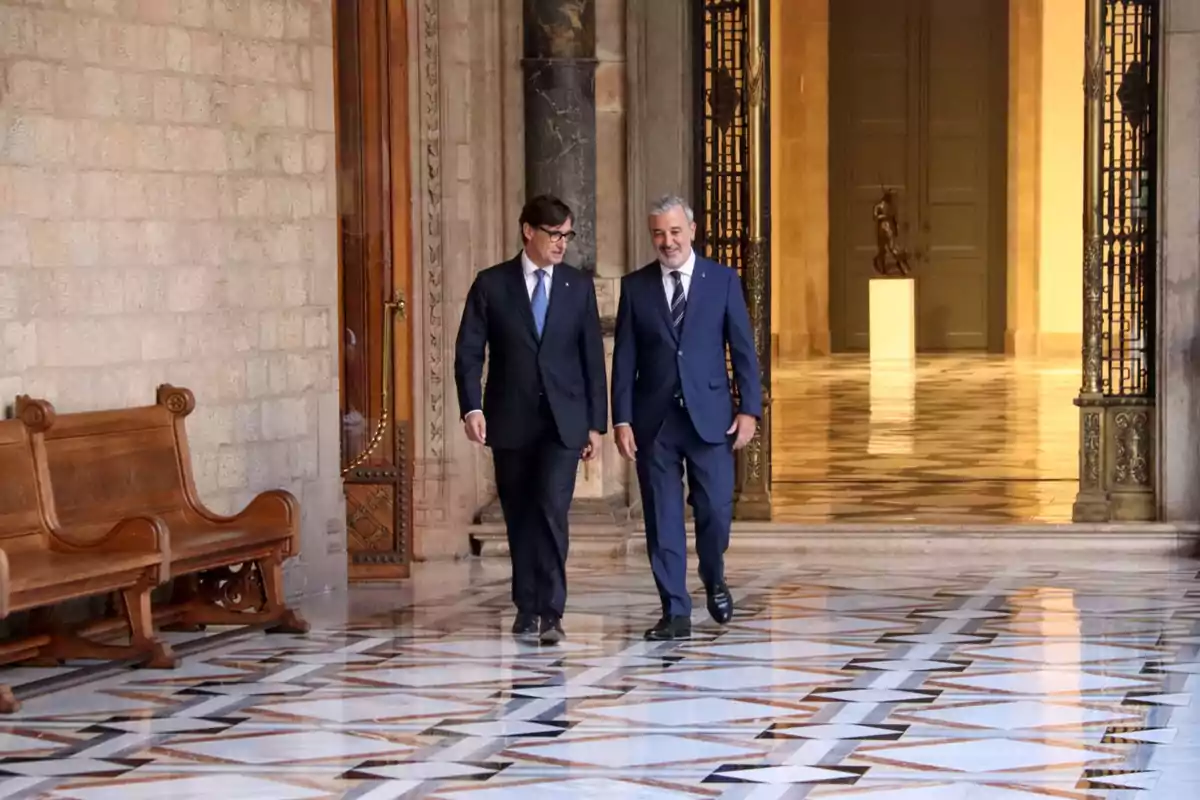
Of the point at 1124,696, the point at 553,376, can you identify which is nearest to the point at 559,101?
the point at 553,376

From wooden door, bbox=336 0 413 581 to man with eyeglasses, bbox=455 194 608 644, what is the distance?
1953 mm

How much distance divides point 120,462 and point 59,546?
605 millimetres

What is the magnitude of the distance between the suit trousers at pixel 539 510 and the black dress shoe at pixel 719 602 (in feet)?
1.68

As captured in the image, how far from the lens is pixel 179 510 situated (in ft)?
25.6

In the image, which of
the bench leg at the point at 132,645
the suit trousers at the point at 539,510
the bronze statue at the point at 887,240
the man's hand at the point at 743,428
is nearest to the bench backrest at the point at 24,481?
the bench leg at the point at 132,645

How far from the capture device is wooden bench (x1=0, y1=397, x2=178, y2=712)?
684 centimetres

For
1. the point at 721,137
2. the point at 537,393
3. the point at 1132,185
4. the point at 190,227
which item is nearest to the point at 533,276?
the point at 537,393

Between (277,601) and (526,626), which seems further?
(277,601)

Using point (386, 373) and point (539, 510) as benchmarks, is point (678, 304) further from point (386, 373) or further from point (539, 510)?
point (386, 373)

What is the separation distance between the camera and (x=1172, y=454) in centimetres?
988

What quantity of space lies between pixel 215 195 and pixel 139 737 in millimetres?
2744

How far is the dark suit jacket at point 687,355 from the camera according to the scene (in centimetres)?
736

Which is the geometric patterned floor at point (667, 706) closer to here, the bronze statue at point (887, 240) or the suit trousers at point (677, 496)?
the suit trousers at point (677, 496)

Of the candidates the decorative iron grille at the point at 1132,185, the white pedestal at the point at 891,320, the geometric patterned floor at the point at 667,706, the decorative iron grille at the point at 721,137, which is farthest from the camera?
the white pedestal at the point at 891,320
